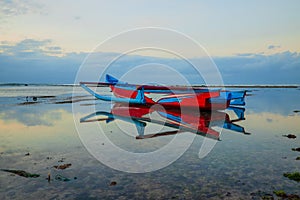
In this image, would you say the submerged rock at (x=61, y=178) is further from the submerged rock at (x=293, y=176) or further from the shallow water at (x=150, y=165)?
the submerged rock at (x=293, y=176)

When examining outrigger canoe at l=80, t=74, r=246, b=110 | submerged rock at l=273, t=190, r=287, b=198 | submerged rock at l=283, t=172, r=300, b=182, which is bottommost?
submerged rock at l=273, t=190, r=287, b=198

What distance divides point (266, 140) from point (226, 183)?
21.1 feet

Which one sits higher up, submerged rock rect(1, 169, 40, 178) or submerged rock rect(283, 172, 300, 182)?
submerged rock rect(283, 172, 300, 182)

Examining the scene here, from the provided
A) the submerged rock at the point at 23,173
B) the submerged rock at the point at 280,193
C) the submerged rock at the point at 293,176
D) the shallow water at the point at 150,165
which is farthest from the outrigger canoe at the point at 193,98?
the submerged rock at the point at 23,173

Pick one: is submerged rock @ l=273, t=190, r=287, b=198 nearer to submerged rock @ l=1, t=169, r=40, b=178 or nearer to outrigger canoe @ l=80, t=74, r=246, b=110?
submerged rock @ l=1, t=169, r=40, b=178

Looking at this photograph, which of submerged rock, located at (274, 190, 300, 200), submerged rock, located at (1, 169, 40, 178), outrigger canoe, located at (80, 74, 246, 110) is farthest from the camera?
outrigger canoe, located at (80, 74, 246, 110)

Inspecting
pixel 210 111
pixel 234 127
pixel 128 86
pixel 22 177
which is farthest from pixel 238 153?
pixel 128 86

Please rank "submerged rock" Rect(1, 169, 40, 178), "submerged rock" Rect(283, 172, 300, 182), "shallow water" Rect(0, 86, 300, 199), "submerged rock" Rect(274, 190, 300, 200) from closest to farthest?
1. "submerged rock" Rect(274, 190, 300, 200)
2. "shallow water" Rect(0, 86, 300, 199)
3. "submerged rock" Rect(283, 172, 300, 182)
4. "submerged rock" Rect(1, 169, 40, 178)

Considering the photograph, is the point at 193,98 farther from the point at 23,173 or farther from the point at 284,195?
the point at 23,173

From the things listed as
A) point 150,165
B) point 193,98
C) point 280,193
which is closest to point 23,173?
point 150,165

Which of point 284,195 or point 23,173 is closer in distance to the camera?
point 284,195

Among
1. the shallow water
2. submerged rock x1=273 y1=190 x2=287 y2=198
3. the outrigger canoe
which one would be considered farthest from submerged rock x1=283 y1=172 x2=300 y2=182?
the outrigger canoe

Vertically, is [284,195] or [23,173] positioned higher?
[284,195]

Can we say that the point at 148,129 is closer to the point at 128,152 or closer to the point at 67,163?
the point at 128,152
